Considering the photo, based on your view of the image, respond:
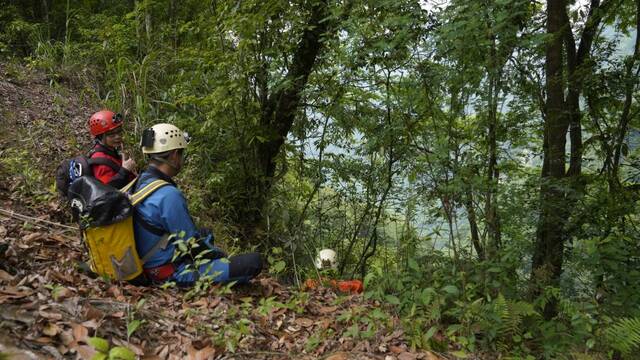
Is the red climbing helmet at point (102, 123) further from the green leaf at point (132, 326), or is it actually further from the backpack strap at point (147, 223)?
the green leaf at point (132, 326)

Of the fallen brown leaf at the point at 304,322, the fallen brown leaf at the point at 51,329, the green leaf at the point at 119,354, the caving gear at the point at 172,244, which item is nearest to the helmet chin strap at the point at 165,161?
the caving gear at the point at 172,244

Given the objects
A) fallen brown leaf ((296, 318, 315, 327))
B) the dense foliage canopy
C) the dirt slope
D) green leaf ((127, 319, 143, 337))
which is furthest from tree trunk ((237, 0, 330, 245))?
green leaf ((127, 319, 143, 337))

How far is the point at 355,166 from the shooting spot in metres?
8.00

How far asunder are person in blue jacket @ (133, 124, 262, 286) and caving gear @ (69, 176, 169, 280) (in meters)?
0.12

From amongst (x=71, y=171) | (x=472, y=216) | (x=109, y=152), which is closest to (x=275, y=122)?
(x=109, y=152)

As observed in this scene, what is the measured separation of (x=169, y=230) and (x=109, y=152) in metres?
2.02

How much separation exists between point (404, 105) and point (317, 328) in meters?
3.25

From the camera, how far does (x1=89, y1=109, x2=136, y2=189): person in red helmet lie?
5086 mm

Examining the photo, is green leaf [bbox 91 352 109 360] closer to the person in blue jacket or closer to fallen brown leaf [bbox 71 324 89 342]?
fallen brown leaf [bbox 71 324 89 342]

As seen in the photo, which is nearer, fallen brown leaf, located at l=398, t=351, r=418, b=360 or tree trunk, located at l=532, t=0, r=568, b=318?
fallen brown leaf, located at l=398, t=351, r=418, b=360

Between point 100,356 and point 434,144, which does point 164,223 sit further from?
point 434,144

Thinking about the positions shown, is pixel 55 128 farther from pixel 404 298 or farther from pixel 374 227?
pixel 404 298

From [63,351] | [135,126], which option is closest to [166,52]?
[135,126]

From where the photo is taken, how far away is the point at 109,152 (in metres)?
5.33
